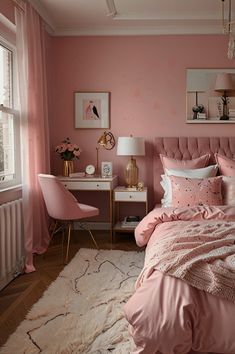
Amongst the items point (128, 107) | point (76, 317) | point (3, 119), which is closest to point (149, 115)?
point (128, 107)

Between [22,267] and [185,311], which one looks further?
[22,267]

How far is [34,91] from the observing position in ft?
11.6

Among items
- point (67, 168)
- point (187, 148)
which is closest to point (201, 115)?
point (187, 148)

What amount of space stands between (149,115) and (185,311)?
3.22 metres

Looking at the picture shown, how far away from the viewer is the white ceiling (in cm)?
372

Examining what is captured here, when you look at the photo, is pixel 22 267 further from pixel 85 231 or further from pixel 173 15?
pixel 173 15

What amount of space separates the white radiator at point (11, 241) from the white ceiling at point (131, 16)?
2.14m

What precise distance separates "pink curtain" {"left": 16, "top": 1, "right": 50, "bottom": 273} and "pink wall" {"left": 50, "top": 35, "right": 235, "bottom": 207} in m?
0.64

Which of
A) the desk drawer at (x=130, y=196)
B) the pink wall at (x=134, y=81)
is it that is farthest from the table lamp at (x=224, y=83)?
the desk drawer at (x=130, y=196)

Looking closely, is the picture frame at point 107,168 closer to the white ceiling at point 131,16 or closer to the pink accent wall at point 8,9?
the white ceiling at point 131,16

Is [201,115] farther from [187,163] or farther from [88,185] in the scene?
[88,185]

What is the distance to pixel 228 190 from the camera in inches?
139

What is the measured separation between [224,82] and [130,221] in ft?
6.66

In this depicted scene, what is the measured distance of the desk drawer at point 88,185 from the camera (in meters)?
4.07
